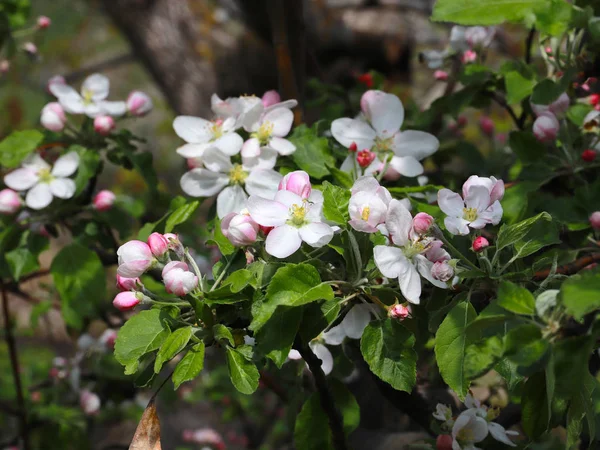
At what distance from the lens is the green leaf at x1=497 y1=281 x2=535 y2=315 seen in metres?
0.71

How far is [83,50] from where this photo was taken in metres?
6.15

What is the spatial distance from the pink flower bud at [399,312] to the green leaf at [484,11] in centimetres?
54

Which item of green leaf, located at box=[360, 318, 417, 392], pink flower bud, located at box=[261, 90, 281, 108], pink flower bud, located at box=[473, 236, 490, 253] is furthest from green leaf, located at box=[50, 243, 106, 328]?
pink flower bud, located at box=[473, 236, 490, 253]

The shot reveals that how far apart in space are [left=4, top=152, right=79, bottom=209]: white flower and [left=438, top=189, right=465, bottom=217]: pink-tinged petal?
0.76 m

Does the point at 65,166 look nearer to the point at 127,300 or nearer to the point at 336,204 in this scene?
the point at 127,300

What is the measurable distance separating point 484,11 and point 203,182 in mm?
545

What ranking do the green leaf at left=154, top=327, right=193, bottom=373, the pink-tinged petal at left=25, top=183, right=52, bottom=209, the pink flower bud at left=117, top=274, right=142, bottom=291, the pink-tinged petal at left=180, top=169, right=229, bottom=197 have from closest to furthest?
the green leaf at left=154, top=327, right=193, bottom=373 < the pink flower bud at left=117, top=274, right=142, bottom=291 < the pink-tinged petal at left=180, top=169, right=229, bottom=197 < the pink-tinged petal at left=25, top=183, right=52, bottom=209

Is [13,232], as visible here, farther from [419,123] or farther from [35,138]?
[419,123]

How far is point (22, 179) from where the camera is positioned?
4.38ft

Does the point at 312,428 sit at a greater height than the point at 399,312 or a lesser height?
lesser

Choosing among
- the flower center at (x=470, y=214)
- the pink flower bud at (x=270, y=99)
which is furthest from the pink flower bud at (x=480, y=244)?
the pink flower bud at (x=270, y=99)

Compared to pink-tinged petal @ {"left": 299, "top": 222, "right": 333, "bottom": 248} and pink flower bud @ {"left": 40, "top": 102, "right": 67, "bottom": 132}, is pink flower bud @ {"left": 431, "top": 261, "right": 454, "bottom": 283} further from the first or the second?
pink flower bud @ {"left": 40, "top": 102, "right": 67, "bottom": 132}

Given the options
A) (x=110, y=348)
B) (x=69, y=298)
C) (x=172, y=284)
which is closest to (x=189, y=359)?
(x=172, y=284)

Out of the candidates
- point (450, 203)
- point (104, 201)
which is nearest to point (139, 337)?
point (450, 203)
